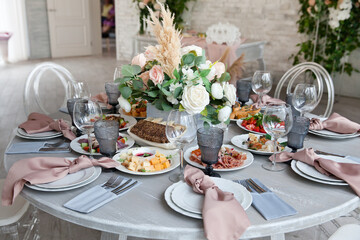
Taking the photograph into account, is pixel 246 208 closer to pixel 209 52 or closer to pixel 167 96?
pixel 167 96

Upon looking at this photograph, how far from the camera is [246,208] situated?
100cm

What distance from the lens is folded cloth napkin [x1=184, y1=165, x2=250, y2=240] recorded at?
916 millimetres

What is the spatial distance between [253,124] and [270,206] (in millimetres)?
701

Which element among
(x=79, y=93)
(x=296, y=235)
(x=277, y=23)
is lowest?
(x=296, y=235)

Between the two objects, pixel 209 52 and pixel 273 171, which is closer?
pixel 273 171

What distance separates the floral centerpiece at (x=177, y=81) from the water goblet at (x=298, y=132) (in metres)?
0.25

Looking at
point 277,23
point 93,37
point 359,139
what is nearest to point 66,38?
point 93,37

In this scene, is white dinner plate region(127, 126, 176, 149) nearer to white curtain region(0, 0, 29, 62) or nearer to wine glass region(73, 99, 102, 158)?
wine glass region(73, 99, 102, 158)

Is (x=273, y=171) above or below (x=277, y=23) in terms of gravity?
below

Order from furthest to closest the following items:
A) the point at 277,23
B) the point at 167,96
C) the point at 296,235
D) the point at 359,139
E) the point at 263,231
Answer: the point at 277,23 → the point at 296,235 → the point at 359,139 → the point at 167,96 → the point at 263,231

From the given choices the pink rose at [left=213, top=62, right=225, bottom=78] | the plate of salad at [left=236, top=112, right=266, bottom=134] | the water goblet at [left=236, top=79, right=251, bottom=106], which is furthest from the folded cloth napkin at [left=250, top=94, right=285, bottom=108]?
the pink rose at [left=213, top=62, right=225, bottom=78]

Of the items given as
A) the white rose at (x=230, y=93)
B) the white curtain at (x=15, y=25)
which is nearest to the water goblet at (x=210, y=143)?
the white rose at (x=230, y=93)

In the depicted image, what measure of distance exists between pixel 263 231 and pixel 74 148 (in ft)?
2.63

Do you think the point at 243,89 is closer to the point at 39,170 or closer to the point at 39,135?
the point at 39,135
